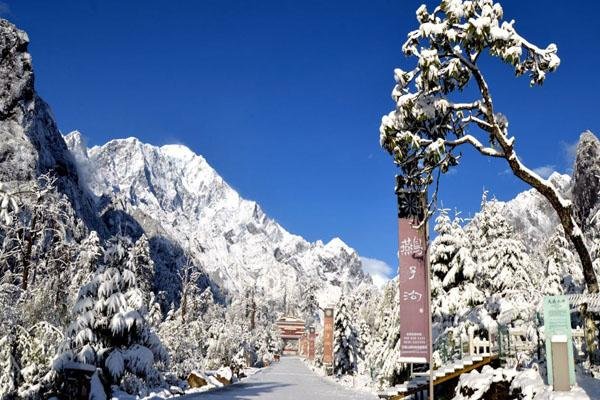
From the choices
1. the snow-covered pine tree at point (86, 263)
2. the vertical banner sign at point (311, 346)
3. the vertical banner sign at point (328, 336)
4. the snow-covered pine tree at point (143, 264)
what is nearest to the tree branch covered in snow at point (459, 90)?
the snow-covered pine tree at point (86, 263)

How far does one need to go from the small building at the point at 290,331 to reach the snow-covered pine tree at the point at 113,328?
16729cm

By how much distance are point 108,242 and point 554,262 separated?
1222 inches

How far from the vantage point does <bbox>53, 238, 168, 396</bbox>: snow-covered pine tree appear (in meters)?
18.5

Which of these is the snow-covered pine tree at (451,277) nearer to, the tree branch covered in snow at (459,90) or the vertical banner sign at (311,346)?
the tree branch covered in snow at (459,90)

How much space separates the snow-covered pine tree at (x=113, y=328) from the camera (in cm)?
1855

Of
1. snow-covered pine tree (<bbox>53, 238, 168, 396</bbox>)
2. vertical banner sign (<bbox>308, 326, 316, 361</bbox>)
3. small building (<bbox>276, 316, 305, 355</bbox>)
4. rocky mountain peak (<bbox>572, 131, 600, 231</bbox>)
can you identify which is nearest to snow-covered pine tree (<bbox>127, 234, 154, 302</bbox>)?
snow-covered pine tree (<bbox>53, 238, 168, 396</bbox>)

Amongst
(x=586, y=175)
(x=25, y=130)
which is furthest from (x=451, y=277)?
(x=25, y=130)

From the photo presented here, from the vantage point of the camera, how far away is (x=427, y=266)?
15.6m

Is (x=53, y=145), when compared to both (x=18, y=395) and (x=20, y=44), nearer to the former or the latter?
(x=20, y=44)

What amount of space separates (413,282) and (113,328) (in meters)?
10.6

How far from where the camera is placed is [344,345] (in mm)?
53750

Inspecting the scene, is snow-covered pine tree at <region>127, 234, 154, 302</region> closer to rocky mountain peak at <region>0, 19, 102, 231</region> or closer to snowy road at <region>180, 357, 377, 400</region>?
snowy road at <region>180, 357, 377, 400</region>

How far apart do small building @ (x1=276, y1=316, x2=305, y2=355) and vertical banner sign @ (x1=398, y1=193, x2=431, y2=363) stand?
172m

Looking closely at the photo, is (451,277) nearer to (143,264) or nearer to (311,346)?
(143,264)
